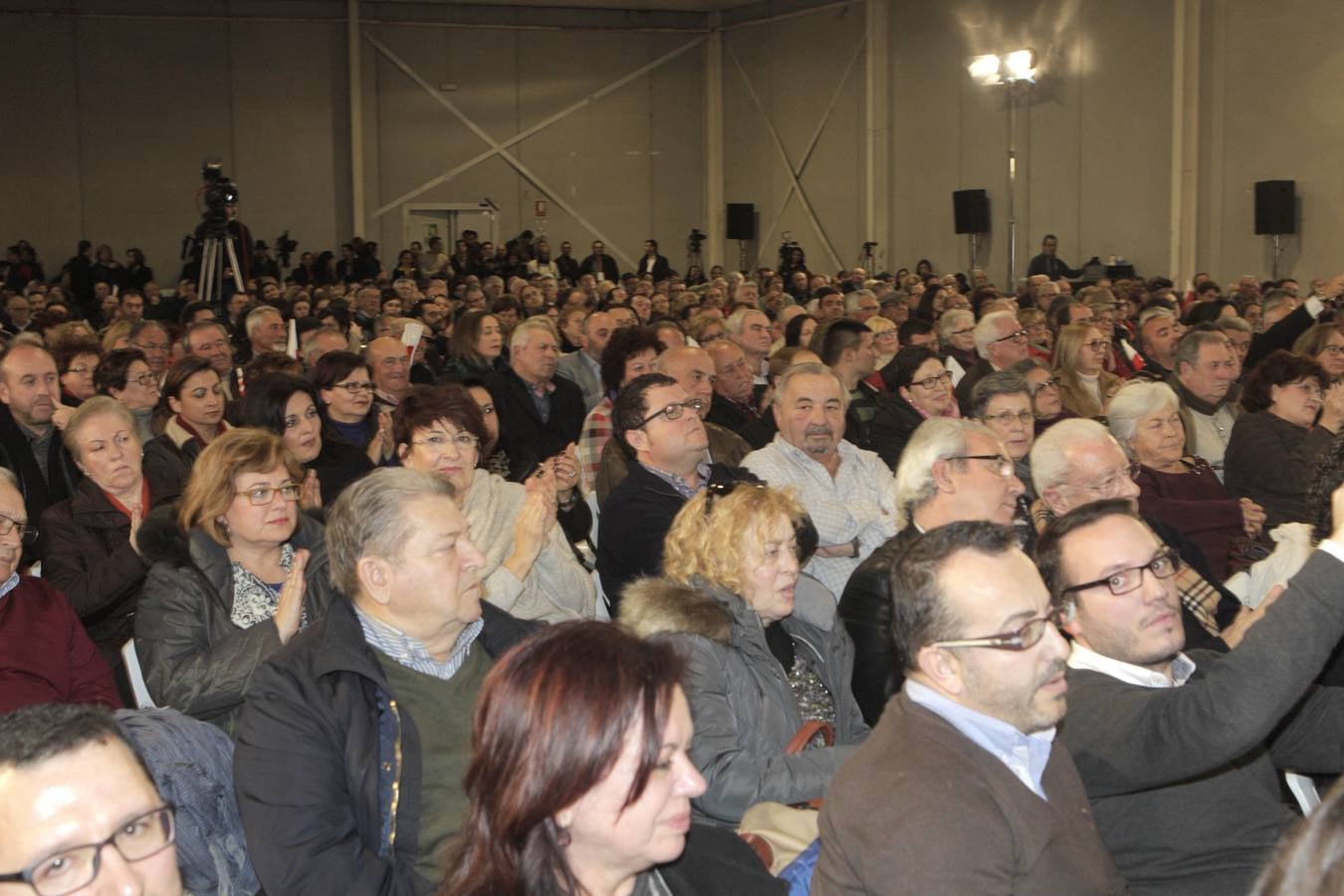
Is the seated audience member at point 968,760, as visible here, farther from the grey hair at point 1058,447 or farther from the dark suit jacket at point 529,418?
the dark suit jacket at point 529,418

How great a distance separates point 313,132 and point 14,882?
19951mm

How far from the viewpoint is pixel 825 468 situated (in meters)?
4.77

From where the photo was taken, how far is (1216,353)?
5.78m

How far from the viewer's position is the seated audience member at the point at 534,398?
21.8ft

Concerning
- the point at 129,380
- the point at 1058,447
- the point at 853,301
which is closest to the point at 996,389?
the point at 1058,447

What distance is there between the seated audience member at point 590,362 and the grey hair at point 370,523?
4860mm

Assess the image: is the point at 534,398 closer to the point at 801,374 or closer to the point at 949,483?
the point at 801,374

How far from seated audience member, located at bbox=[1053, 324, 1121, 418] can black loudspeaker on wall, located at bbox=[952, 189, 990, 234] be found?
11099 millimetres

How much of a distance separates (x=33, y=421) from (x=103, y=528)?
1.64m


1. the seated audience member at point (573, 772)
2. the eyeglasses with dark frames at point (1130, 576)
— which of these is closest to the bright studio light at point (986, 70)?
the eyeglasses with dark frames at point (1130, 576)

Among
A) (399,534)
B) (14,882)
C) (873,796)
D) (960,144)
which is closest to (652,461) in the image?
(399,534)

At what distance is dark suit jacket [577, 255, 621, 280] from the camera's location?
2012 centimetres

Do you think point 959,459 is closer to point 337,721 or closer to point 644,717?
point 337,721

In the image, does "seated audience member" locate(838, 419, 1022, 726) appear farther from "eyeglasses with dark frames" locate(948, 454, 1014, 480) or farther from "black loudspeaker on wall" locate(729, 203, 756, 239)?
"black loudspeaker on wall" locate(729, 203, 756, 239)
